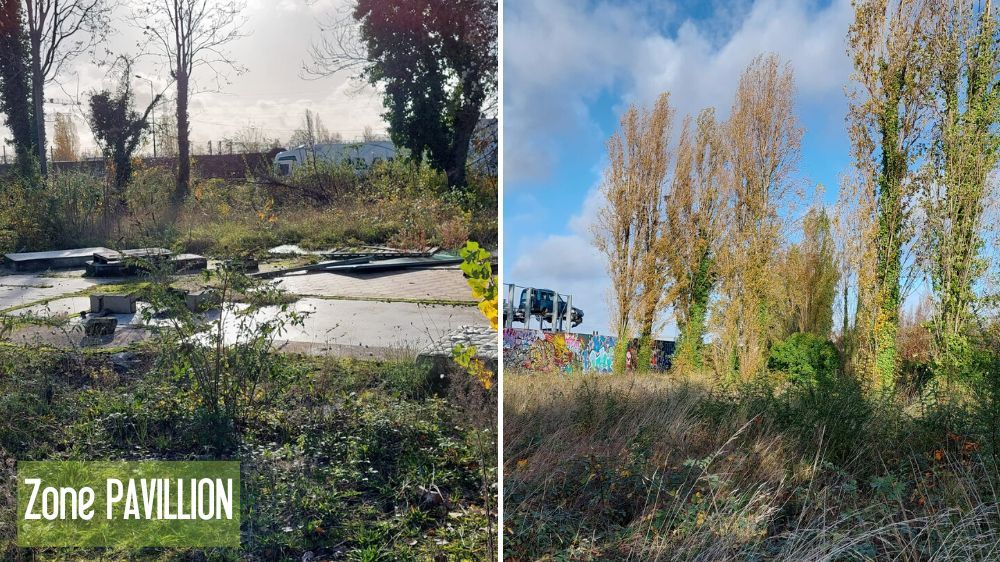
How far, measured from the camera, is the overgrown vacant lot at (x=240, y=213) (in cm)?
323

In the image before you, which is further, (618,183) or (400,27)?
(618,183)

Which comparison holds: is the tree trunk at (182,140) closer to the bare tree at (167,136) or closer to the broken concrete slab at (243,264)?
the bare tree at (167,136)

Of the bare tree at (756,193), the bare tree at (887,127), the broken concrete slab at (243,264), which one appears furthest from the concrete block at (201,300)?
the bare tree at (887,127)

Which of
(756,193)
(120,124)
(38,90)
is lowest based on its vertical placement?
(756,193)

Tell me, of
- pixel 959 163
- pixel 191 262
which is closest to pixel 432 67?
pixel 191 262

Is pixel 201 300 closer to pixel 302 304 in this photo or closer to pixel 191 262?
pixel 191 262

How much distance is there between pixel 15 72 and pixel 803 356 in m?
5.92

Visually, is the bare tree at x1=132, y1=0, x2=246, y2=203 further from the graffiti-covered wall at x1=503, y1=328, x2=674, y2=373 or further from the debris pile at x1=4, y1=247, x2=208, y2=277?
the graffiti-covered wall at x1=503, y1=328, x2=674, y2=373

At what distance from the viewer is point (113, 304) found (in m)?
3.12

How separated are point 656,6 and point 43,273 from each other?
5.31 metres

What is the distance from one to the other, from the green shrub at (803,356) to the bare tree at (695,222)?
2.24ft

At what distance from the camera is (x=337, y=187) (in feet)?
13.2

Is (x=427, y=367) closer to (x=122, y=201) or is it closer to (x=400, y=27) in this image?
(x=122, y=201)

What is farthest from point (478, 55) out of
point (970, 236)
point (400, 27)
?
point (970, 236)
